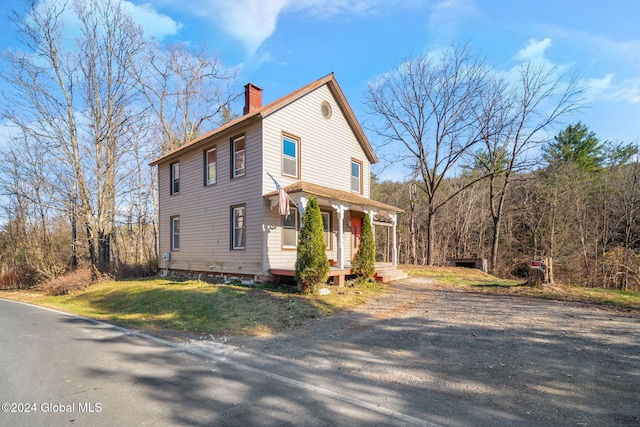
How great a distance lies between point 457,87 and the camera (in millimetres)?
21984

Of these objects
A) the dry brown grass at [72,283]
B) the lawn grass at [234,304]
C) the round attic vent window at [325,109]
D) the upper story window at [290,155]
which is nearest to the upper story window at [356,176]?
the round attic vent window at [325,109]

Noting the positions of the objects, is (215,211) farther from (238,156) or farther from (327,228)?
(327,228)

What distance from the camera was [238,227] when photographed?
42.0 ft

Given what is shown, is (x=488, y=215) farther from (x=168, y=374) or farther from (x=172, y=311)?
(x=168, y=374)

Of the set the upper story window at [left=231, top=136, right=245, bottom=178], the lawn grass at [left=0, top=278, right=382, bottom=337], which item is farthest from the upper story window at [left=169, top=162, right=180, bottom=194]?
the lawn grass at [left=0, top=278, right=382, bottom=337]

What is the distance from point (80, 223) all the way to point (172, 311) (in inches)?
571

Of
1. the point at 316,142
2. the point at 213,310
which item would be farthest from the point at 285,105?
the point at 213,310

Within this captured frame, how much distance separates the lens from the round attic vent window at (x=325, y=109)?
1473 centimetres

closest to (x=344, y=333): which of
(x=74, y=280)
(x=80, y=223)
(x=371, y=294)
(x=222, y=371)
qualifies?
(x=222, y=371)

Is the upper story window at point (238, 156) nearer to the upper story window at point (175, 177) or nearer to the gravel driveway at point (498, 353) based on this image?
the upper story window at point (175, 177)

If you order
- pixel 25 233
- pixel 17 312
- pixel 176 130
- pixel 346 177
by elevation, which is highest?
pixel 176 130

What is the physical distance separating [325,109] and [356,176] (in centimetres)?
384

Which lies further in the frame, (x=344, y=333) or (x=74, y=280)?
(x=74, y=280)

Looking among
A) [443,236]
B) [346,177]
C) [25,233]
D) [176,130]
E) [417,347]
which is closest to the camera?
[417,347]
